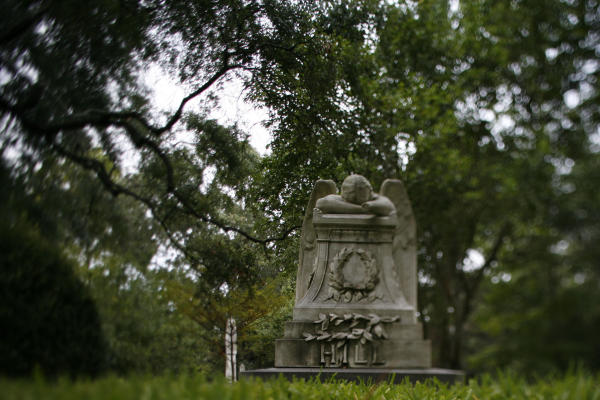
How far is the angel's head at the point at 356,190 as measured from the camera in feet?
16.4

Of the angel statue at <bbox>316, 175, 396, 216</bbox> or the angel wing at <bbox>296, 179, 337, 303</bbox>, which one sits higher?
the angel statue at <bbox>316, 175, 396, 216</bbox>

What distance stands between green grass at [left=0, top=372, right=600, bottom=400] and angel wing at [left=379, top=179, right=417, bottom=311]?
7.23 ft

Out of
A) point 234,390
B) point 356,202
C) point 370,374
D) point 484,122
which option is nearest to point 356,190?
point 356,202

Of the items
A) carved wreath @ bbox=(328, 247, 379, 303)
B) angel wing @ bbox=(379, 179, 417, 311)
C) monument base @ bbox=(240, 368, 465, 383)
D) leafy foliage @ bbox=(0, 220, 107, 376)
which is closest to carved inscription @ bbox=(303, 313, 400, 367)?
monument base @ bbox=(240, 368, 465, 383)

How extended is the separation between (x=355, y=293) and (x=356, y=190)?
3.12 ft

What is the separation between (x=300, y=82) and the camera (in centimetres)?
271

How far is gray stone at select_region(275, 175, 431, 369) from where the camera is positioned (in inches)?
184

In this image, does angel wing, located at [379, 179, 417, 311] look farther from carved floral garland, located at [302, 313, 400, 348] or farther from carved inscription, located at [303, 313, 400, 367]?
carved inscription, located at [303, 313, 400, 367]

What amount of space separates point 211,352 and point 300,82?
133cm

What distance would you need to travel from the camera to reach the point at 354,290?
16.7 ft

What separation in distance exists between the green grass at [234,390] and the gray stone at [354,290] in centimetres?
162

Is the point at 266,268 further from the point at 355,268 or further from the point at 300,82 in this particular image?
the point at 355,268

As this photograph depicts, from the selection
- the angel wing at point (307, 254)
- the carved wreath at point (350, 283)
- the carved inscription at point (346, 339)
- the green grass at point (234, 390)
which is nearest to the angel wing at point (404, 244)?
the carved wreath at point (350, 283)

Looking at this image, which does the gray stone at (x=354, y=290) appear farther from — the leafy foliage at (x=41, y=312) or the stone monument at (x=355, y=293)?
the leafy foliage at (x=41, y=312)
